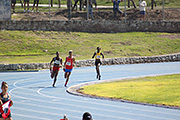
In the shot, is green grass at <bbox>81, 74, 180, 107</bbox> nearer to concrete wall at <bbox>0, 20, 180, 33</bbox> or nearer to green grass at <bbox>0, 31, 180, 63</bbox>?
green grass at <bbox>0, 31, 180, 63</bbox>

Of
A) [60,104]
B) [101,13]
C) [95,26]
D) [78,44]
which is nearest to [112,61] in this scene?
[78,44]

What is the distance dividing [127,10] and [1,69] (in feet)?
51.6

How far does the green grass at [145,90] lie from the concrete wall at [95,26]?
51.2 ft

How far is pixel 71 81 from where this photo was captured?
23.3 m

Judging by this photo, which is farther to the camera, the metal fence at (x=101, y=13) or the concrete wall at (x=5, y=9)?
the metal fence at (x=101, y=13)

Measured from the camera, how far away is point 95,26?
38.9m

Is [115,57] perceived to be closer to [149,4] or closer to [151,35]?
[151,35]

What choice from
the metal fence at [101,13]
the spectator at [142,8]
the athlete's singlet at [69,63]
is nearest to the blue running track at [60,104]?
the athlete's singlet at [69,63]

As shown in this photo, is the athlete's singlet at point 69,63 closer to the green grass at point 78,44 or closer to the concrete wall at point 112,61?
the concrete wall at point 112,61

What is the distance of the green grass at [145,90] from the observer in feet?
54.7

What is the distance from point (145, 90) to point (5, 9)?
20.2 metres

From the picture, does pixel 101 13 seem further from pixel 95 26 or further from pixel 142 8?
pixel 142 8

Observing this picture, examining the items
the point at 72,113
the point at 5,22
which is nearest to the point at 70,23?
the point at 5,22

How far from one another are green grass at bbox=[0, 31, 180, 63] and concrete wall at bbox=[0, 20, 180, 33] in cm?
64
